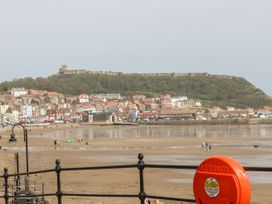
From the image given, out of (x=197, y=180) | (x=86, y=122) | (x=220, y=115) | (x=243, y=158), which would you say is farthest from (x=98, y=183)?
(x=220, y=115)

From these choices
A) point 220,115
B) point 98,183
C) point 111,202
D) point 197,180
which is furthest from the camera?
point 220,115

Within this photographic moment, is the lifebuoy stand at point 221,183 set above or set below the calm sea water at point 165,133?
above

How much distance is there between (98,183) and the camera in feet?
78.8

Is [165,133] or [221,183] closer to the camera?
[221,183]

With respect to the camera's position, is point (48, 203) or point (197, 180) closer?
point (197, 180)

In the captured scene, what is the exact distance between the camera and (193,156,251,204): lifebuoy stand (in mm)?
3412

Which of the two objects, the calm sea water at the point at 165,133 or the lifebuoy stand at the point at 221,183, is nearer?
the lifebuoy stand at the point at 221,183

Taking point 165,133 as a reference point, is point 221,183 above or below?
above

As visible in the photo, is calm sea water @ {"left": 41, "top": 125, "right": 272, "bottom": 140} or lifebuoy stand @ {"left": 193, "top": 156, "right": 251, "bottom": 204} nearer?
lifebuoy stand @ {"left": 193, "top": 156, "right": 251, "bottom": 204}

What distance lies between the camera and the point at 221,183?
11.6 feet

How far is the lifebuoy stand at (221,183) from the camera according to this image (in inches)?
134

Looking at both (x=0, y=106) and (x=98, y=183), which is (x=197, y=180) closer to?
(x=98, y=183)

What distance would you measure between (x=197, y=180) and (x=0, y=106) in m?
165

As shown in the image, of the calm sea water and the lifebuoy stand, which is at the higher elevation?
the lifebuoy stand
